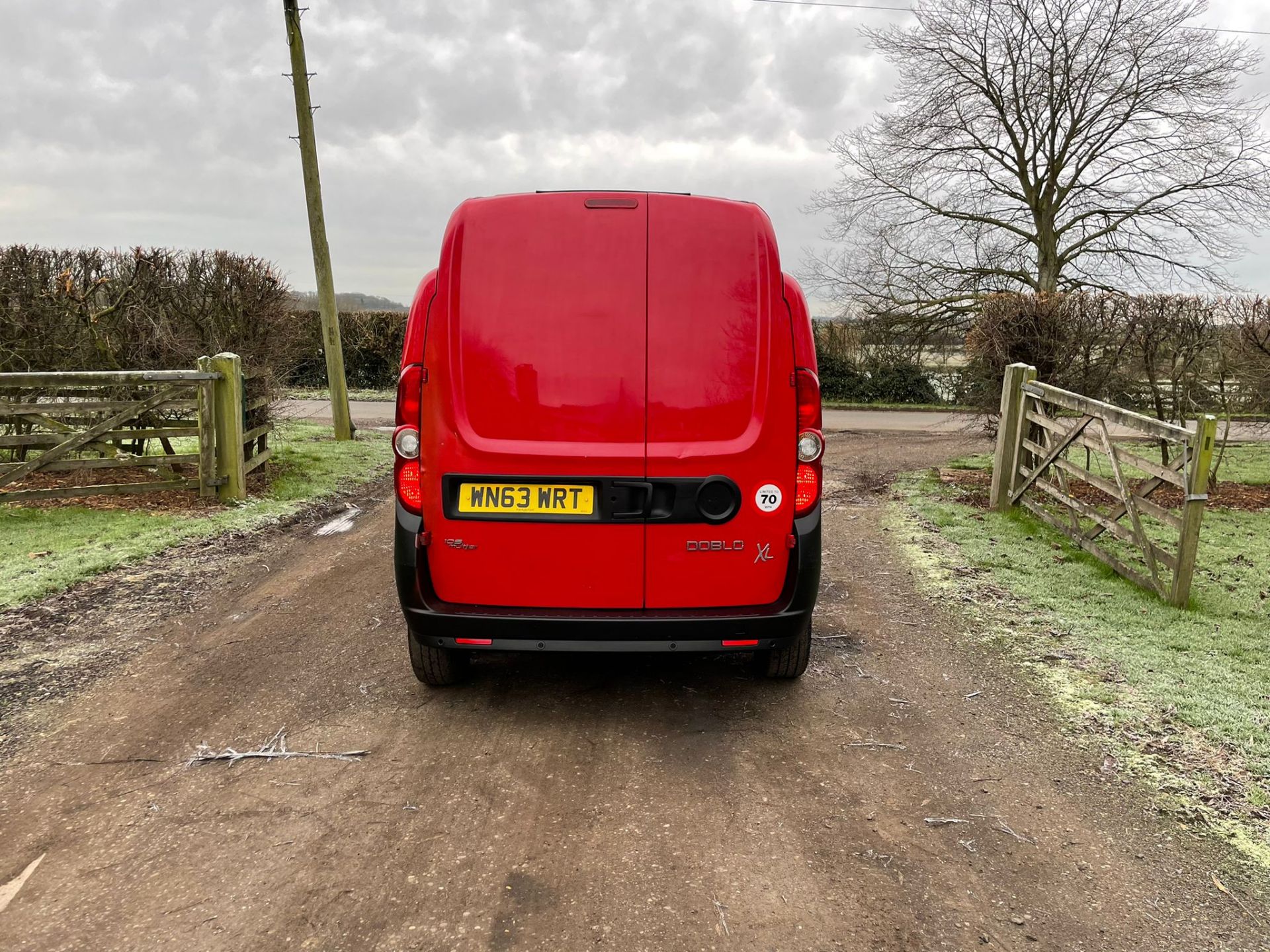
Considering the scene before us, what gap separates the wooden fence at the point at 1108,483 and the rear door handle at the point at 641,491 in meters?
3.81

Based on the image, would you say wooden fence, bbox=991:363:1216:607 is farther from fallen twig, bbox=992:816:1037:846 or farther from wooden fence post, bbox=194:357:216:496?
wooden fence post, bbox=194:357:216:496

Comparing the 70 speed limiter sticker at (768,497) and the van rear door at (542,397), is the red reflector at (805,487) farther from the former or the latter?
the van rear door at (542,397)

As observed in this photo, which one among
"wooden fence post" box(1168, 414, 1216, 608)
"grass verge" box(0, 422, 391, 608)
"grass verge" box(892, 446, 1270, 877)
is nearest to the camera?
"grass verge" box(892, 446, 1270, 877)

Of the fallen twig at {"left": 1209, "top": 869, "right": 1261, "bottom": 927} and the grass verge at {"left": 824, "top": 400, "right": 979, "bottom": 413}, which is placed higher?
the grass verge at {"left": 824, "top": 400, "right": 979, "bottom": 413}

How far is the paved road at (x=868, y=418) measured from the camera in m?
16.8

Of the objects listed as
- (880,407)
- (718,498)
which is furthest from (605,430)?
(880,407)

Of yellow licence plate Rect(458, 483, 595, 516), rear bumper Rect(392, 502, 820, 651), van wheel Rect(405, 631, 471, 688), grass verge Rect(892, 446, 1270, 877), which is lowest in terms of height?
grass verge Rect(892, 446, 1270, 877)

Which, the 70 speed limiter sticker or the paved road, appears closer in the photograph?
the 70 speed limiter sticker

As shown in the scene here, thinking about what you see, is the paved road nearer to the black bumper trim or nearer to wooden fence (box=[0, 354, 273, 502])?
wooden fence (box=[0, 354, 273, 502])

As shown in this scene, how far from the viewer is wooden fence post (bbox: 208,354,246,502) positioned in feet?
27.0

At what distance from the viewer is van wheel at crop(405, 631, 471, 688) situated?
13.3 feet

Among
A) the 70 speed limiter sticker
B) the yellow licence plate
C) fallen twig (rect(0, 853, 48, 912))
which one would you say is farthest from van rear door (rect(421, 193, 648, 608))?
fallen twig (rect(0, 853, 48, 912))

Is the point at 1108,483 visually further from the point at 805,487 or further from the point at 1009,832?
the point at 1009,832

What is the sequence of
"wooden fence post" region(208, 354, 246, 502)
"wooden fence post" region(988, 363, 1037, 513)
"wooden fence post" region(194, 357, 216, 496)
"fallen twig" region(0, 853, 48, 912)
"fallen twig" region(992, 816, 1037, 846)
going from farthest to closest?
"wooden fence post" region(988, 363, 1037, 513) < "wooden fence post" region(208, 354, 246, 502) < "wooden fence post" region(194, 357, 216, 496) < "fallen twig" region(992, 816, 1037, 846) < "fallen twig" region(0, 853, 48, 912)
